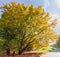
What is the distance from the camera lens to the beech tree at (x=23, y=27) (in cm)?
1938

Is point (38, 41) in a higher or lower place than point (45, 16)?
lower

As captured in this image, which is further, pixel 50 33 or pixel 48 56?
pixel 50 33

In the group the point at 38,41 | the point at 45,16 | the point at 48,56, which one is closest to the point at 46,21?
the point at 45,16

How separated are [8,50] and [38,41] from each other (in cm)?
277

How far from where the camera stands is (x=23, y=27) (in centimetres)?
1947

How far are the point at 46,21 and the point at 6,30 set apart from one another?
370 centimetres

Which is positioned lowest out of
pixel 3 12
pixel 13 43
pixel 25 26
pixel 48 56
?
pixel 48 56

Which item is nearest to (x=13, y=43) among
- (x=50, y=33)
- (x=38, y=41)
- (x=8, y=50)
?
(x=8, y=50)

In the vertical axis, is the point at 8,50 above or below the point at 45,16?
below

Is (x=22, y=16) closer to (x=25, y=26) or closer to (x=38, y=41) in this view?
(x=25, y=26)

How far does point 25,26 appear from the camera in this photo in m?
19.4

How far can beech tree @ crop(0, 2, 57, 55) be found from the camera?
1938 centimetres

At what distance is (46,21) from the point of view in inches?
803

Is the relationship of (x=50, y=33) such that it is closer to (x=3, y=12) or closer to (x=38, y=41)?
(x=38, y=41)
